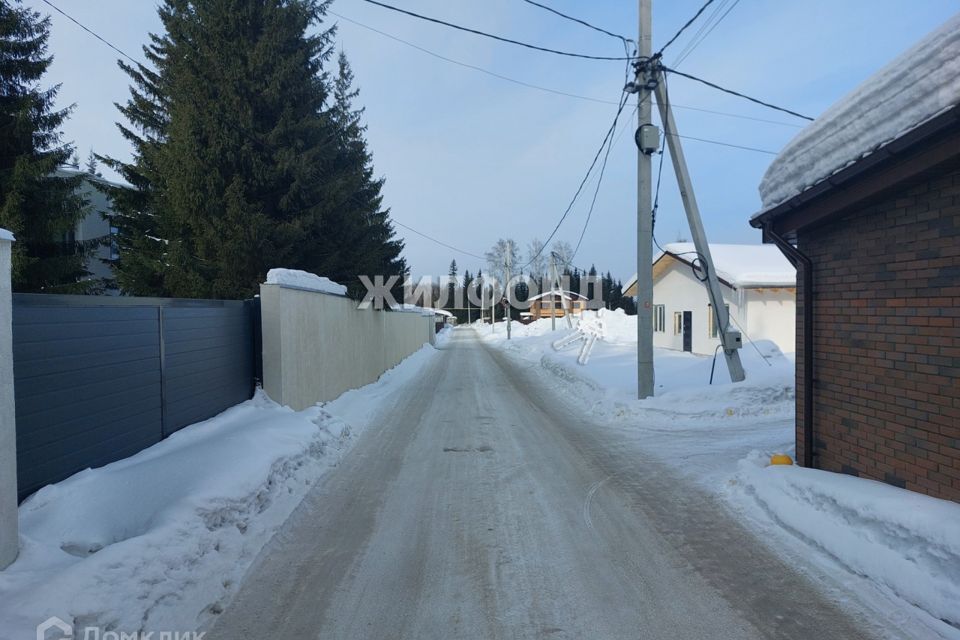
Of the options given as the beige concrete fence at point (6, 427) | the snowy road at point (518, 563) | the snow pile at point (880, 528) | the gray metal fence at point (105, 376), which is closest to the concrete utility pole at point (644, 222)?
the snowy road at point (518, 563)

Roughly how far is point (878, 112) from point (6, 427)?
668 cm

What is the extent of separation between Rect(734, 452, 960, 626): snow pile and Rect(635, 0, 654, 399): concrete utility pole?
5541mm

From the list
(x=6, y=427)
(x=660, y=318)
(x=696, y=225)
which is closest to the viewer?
(x=6, y=427)

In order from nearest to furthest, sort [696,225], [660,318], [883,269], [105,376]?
[883,269] < [105,376] < [696,225] < [660,318]

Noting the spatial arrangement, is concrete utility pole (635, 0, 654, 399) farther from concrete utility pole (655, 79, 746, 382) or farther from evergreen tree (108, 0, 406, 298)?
evergreen tree (108, 0, 406, 298)

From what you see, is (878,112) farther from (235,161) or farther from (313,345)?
(235,161)

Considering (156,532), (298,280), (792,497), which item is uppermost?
(298,280)

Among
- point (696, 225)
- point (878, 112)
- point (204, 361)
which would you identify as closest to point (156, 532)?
point (204, 361)

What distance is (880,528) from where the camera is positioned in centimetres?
386

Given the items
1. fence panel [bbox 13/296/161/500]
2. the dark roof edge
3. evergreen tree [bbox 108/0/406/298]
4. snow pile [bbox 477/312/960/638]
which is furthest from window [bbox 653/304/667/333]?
fence panel [bbox 13/296/161/500]

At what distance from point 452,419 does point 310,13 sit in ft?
33.0

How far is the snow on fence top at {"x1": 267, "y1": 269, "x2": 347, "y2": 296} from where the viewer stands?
8.56 metres

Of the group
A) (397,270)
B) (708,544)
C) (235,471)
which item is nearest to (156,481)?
(235,471)

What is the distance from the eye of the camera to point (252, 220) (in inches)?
429
